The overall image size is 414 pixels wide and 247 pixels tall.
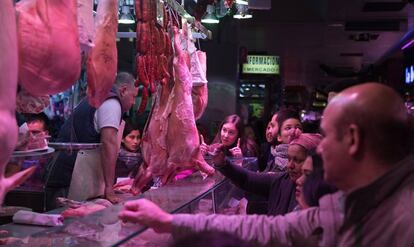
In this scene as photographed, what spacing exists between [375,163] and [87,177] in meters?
2.63

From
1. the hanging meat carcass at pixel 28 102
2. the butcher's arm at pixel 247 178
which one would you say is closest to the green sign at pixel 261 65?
the butcher's arm at pixel 247 178

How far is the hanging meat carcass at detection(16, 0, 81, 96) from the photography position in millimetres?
1798

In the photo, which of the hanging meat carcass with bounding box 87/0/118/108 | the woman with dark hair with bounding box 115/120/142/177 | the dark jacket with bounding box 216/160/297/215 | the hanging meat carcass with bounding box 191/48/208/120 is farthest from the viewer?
the woman with dark hair with bounding box 115/120/142/177

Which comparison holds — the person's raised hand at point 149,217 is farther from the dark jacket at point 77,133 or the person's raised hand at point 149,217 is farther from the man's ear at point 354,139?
the dark jacket at point 77,133

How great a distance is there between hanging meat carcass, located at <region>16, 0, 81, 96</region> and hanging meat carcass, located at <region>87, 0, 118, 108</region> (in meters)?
0.33

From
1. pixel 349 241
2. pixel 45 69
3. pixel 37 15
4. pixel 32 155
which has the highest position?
pixel 37 15

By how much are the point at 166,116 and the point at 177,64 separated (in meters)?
0.37

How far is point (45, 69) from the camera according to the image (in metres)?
1.86

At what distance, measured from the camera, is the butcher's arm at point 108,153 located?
3676mm

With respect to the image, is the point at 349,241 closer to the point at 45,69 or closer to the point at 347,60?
the point at 45,69

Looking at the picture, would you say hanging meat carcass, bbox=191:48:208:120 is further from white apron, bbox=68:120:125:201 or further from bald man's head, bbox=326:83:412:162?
bald man's head, bbox=326:83:412:162

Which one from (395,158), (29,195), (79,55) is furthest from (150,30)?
(395,158)

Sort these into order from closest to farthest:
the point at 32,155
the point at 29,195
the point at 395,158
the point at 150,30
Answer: the point at 395,158
the point at 32,155
the point at 150,30
the point at 29,195

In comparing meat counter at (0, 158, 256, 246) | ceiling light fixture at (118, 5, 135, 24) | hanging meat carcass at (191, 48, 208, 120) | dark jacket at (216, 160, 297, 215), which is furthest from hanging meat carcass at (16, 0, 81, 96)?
hanging meat carcass at (191, 48, 208, 120)
